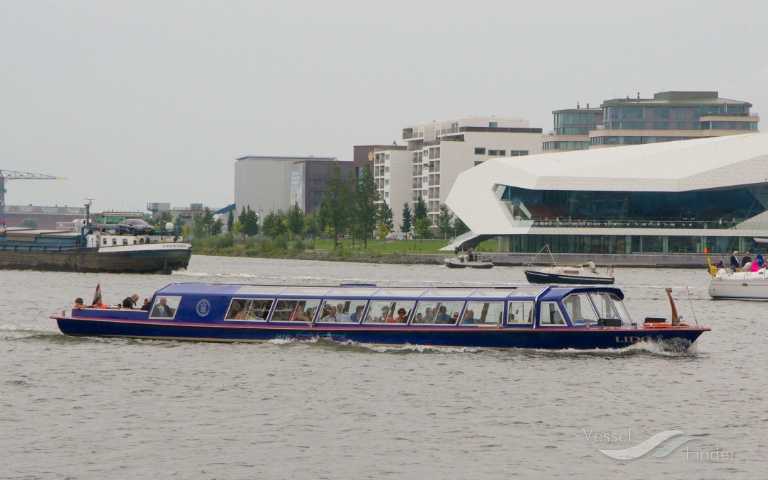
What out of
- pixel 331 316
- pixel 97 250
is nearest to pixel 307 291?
pixel 331 316

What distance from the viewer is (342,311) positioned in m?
40.6

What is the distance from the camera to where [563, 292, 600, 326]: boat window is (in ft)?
126

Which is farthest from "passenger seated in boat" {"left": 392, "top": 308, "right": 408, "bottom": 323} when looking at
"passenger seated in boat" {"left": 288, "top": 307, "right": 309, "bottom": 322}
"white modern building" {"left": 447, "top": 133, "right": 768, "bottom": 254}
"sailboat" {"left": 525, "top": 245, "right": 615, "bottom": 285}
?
"white modern building" {"left": 447, "top": 133, "right": 768, "bottom": 254}

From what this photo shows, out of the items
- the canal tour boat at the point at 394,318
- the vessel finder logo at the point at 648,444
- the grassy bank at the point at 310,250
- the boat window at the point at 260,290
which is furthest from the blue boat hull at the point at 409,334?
the grassy bank at the point at 310,250

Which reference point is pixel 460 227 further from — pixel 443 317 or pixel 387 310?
pixel 443 317

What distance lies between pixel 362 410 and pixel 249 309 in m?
11.6

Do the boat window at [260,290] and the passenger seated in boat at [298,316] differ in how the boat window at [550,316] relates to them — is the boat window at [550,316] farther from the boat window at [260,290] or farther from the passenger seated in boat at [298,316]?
the boat window at [260,290]

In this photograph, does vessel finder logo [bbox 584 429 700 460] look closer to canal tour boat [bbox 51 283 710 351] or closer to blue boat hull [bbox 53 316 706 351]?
blue boat hull [bbox 53 316 706 351]

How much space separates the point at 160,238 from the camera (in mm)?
105688

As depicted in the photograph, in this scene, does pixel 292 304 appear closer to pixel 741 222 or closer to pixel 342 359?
pixel 342 359

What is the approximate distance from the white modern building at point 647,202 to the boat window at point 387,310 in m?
95.8

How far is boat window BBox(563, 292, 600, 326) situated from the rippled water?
3.67 ft

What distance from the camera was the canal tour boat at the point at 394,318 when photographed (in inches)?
1501

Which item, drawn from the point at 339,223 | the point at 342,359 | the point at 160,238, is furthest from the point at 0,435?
the point at 339,223
